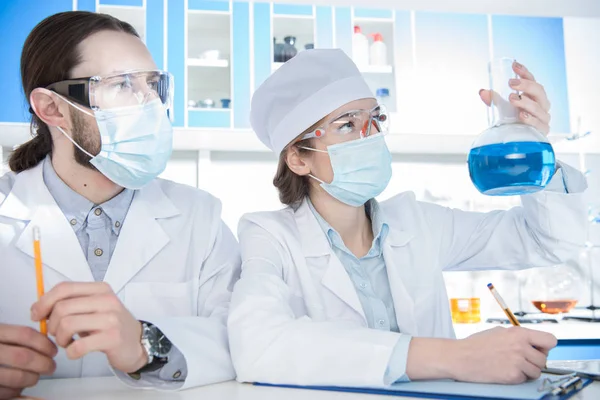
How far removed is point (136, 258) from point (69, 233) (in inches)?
6.5

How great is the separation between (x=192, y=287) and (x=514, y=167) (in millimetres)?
788

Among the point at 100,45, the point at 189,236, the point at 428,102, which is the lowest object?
the point at 189,236

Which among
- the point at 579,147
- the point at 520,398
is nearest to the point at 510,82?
the point at 520,398

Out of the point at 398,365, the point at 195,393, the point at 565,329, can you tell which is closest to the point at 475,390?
the point at 398,365

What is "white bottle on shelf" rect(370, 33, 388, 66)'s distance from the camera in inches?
127

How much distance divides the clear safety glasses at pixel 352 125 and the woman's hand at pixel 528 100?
0.37m

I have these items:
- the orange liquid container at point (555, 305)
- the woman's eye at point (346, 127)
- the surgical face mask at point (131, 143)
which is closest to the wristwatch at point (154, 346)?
the surgical face mask at point (131, 143)

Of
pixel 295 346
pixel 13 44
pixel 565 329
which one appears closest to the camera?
pixel 295 346

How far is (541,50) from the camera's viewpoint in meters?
3.33

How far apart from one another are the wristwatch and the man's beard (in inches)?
21.9

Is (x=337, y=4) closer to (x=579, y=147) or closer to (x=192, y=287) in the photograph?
(x=192, y=287)

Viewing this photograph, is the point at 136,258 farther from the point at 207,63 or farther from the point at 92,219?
the point at 207,63

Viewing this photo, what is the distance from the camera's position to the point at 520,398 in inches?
31.1

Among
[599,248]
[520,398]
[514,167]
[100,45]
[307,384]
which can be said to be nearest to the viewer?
[520,398]
